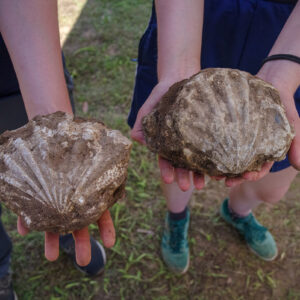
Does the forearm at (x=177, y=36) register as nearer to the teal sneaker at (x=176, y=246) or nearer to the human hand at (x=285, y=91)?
the human hand at (x=285, y=91)

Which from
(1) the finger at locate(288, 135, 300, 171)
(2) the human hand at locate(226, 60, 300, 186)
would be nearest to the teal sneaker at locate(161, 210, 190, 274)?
(2) the human hand at locate(226, 60, 300, 186)

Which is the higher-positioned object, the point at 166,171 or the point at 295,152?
the point at 295,152

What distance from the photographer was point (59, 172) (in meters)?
1.35

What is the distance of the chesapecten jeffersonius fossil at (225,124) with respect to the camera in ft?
4.63

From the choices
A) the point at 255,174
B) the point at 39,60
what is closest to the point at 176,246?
the point at 255,174

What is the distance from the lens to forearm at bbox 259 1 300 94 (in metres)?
1.56

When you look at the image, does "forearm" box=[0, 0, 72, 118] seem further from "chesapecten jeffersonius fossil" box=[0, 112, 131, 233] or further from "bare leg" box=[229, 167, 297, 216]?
"bare leg" box=[229, 167, 297, 216]

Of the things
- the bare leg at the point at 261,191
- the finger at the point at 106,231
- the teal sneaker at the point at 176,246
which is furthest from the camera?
the teal sneaker at the point at 176,246

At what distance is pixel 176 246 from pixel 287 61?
1436 millimetres

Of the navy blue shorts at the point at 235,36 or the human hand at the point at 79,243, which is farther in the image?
the navy blue shorts at the point at 235,36

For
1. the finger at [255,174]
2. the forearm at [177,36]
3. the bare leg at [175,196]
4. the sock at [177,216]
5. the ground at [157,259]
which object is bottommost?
the ground at [157,259]

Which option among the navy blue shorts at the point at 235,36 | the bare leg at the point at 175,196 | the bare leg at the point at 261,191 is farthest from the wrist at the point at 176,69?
the bare leg at the point at 261,191

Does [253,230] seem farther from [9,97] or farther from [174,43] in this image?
[9,97]

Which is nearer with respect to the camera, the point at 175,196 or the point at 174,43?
the point at 174,43
